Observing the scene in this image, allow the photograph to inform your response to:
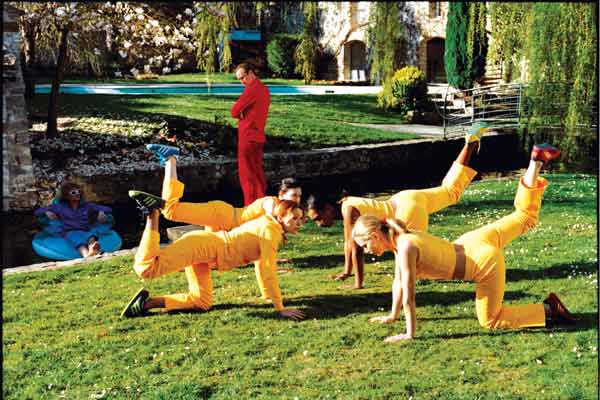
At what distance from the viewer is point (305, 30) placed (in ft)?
16.5

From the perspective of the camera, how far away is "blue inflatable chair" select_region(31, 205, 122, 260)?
9062 mm

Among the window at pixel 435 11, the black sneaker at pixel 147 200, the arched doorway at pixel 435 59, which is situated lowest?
the black sneaker at pixel 147 200

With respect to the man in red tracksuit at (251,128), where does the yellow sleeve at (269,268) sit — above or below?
below

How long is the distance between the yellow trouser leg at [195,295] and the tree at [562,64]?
5536mm

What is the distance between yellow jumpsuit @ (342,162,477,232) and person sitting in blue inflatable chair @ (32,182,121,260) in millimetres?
3674

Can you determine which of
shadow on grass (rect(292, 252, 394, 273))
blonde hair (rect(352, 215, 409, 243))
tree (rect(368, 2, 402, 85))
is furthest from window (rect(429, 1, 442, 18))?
tree (rect(368, 2, 402, 85))

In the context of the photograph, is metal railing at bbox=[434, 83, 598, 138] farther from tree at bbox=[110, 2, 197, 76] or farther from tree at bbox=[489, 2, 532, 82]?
tree at bbox=[110, 2, 197, 76]

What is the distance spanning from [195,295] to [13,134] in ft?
24.6

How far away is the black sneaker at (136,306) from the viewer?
6102 mm

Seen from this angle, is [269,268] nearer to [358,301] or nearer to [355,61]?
[358,301]

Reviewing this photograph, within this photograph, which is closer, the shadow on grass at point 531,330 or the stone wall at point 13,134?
the shadow on grass at point 531,330

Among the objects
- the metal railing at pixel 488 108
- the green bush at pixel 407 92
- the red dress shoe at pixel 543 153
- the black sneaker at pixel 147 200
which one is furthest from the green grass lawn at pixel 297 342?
the green bush at pixel 407 92

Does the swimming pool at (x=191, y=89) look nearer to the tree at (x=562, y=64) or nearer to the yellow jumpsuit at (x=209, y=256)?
the tree at (x=562, y=64)

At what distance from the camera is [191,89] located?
24.4 m
